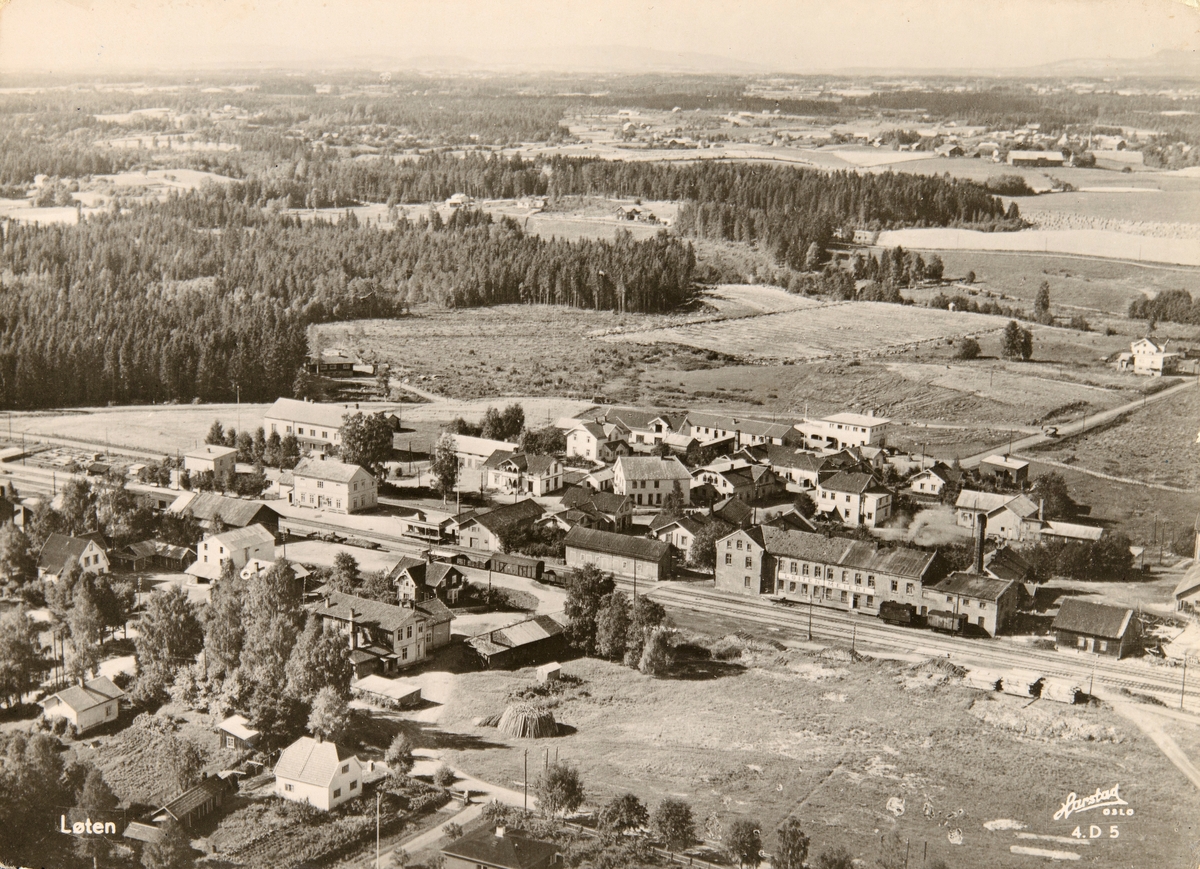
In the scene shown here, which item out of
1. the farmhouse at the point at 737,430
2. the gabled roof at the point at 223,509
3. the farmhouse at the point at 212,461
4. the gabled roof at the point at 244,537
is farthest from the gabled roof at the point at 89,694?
the farmhouse at the point at 737,430

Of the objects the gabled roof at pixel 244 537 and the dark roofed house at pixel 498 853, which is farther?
the gabled roof at pixel 244 537

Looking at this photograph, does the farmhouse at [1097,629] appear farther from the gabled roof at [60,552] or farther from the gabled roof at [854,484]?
the gabled roof at [60,552]

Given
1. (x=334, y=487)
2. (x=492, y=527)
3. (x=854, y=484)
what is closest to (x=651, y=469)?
(x=854, y=484)

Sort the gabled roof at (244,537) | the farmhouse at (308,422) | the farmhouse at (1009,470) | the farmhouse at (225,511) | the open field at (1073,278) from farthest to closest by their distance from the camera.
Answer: the open field at (1073,278), the farmhouse at (308,422), the farmhouse at (1009,470), the farmhouse at (225,511), the gabled roof at (244,537)

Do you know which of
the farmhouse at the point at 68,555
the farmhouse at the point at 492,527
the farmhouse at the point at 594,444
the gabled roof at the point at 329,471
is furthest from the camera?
the farmhouse at the point at 594,444

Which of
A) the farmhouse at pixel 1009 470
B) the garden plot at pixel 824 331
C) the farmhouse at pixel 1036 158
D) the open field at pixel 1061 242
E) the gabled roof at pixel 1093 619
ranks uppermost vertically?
the farmhouse at pixel 1036 158

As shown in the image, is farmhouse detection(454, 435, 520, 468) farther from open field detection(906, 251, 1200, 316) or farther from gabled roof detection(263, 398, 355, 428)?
open field detection(906, 251, 1200, 316)

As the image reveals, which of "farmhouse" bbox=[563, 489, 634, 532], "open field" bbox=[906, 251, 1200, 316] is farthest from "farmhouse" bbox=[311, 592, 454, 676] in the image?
"open field" bbox=[906, 251, 1200, 316]

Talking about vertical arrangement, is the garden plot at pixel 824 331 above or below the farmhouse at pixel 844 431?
above
